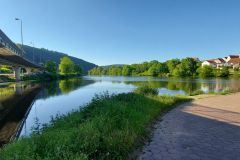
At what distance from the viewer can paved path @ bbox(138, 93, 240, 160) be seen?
707 cm

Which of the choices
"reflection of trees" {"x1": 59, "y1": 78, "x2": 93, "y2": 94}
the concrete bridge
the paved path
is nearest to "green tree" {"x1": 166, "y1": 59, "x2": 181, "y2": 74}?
"reflection of trees" {"x1": 59, "y1": 78, "x2": 93, "y2": 94}

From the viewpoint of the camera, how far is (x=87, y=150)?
258 inches

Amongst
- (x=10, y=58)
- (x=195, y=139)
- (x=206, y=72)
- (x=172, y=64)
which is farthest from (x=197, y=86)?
(x=172, y=64)

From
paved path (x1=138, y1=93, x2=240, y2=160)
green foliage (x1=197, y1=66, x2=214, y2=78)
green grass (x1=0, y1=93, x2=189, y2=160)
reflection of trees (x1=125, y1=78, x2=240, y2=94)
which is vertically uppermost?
green foliage (x1=197, y1=66, x2=214, y2=78)

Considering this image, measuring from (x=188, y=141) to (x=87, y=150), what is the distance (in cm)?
380

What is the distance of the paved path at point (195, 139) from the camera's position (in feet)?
23.2

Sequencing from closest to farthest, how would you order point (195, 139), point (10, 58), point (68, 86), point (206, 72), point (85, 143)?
1. point (85, 143)
2. point (195, 139)
3. point (10, 58)
4. point (68, 86)
5. point (206, 72)

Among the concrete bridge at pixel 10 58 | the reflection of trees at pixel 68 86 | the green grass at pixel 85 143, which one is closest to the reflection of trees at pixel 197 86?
the reflection of trees at pixel 68 86

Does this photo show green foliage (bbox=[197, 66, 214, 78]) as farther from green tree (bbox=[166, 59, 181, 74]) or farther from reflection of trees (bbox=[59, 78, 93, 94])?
reflection of trees (bbox=[59, 78, 93, 94])

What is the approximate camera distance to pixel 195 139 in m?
8.63

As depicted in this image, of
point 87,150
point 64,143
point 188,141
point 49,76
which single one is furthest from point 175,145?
point 49,76

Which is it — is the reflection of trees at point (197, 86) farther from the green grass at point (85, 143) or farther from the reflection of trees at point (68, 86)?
the green grass at point (85, 143)

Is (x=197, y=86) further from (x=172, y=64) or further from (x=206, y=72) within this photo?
(x=172, y=64)

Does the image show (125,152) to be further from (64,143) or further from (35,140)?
(35,140)
